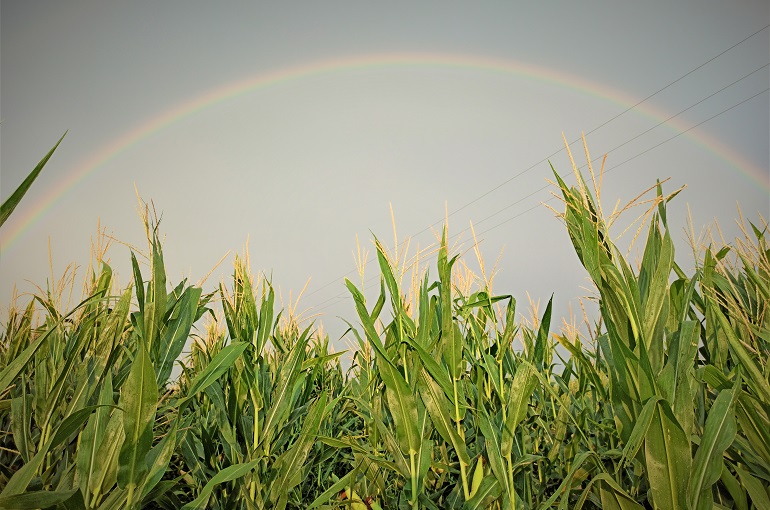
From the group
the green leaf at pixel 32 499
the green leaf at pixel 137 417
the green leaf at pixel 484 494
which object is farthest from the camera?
the green leaf at pixel 484 494

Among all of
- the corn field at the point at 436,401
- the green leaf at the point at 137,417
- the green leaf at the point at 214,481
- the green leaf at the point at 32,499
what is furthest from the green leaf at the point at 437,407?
the green leaf at the point at 32,499

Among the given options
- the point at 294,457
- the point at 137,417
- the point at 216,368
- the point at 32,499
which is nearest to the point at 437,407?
the point at 294,457

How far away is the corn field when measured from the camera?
1.23m

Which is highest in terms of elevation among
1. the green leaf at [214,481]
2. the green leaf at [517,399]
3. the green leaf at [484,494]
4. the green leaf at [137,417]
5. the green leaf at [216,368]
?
the green leaf at [216,368]

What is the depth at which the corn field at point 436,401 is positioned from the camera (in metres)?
1.23

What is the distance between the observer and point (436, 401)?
1.89 metres

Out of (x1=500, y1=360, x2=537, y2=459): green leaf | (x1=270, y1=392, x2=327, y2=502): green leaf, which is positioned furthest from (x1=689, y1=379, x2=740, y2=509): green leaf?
(x1=270, y1=392, x2=327, y2=502): green leaf

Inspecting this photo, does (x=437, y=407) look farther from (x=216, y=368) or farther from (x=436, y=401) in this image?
(x=216, y=368)

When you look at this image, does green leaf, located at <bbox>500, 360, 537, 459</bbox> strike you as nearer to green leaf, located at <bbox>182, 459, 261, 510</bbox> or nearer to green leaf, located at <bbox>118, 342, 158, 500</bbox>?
green leaf, located at <bbox>182, 459, 261, 510</bbox>

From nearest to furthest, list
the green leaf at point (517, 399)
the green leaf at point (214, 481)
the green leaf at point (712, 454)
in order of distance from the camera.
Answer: the green leaf at point (712, 454) → the green leaf at point (214, 481) → the green leaf at point (517, 399)

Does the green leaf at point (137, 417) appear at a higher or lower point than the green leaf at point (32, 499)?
higher

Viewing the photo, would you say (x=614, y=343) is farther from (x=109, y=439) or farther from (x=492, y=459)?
(x=109, y=439)

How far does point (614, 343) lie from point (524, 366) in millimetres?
629

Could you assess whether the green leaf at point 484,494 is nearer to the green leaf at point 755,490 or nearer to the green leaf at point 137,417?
the green leaf at point 755,490
